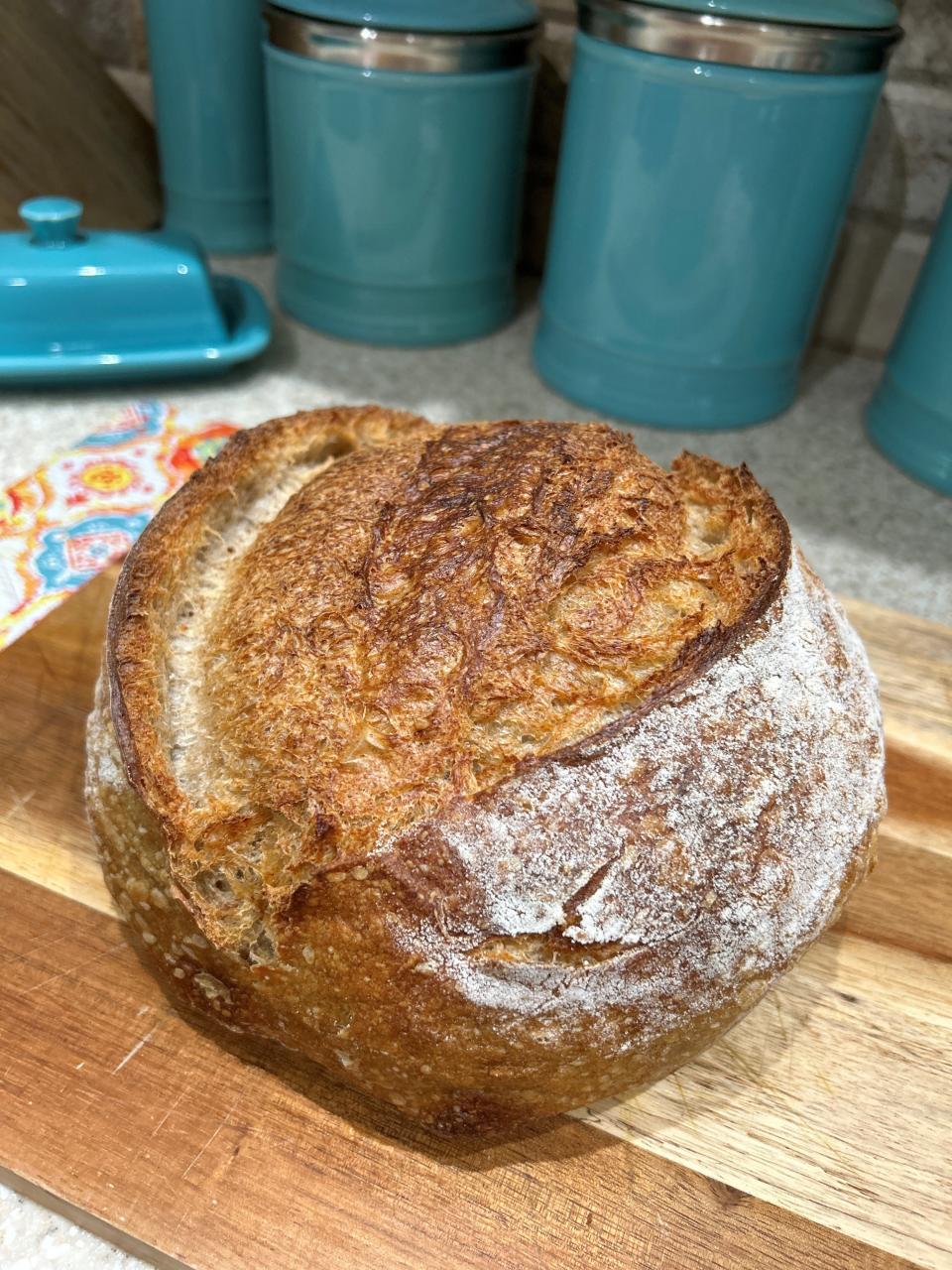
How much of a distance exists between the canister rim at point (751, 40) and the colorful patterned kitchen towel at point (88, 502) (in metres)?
0.78

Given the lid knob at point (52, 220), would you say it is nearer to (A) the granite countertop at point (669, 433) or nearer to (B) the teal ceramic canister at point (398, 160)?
(A) the granite countertop at point (669, 433)

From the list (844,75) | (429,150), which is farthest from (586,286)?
(844,75)

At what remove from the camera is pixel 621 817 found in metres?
0.62

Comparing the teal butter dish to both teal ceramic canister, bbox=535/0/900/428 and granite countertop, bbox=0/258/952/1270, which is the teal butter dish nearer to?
granite countertop, bbox=0/258/952/1270

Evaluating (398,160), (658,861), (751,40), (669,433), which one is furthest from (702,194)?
(658,861)

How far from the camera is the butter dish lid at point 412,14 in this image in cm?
134

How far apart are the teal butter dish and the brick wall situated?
72 centimetres

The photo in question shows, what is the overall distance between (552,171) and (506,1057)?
1648mm

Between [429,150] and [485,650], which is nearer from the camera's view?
[485,650]

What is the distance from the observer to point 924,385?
1.38m

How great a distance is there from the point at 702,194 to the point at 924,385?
0.43 meters

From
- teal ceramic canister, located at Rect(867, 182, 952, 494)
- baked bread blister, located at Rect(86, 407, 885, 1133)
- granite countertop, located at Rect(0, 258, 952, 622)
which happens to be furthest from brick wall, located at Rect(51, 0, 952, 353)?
baked bread blister, located at Rect(86, 407, 885, 1133)

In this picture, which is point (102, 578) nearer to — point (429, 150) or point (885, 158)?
point (429, 150)

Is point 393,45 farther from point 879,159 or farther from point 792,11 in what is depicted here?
point 879,159
